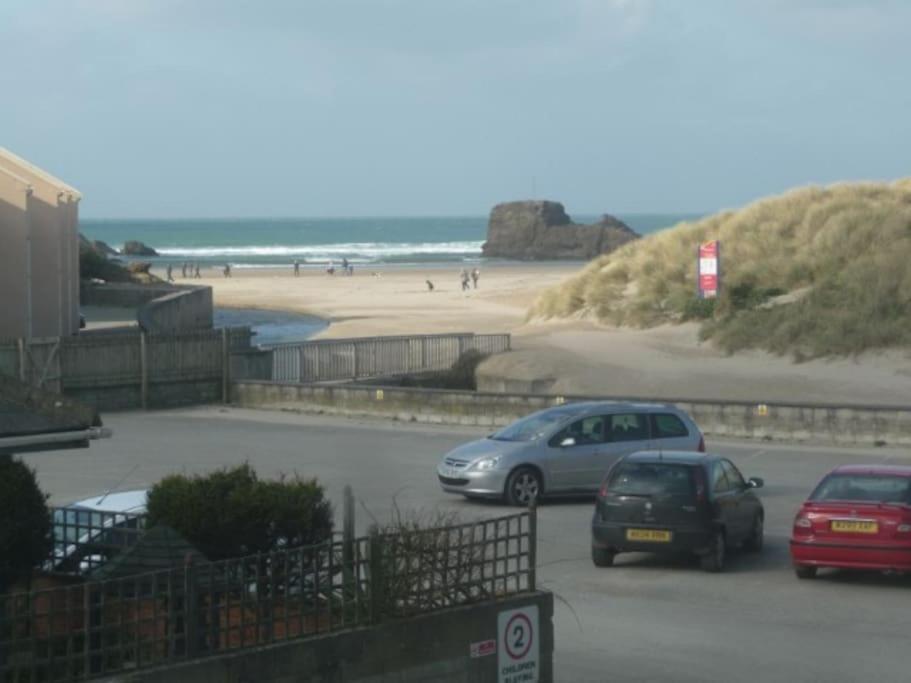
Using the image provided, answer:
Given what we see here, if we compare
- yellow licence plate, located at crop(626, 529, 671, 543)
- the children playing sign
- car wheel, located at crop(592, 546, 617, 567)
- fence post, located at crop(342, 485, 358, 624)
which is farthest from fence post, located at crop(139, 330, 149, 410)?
fence post, located at crop(342, 485, 358, 624)

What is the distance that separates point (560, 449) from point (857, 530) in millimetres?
6168

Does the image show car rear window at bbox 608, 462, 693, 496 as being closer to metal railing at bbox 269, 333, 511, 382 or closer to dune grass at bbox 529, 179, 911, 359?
metal railing at bbox 269, 333, 511, 382

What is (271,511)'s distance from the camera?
35.9ft

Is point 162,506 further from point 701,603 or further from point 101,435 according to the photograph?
point 701,603

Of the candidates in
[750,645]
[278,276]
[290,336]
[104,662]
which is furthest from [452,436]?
[278,276]

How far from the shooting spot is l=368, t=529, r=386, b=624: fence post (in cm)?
1030

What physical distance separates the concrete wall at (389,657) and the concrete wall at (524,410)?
56.9 ft

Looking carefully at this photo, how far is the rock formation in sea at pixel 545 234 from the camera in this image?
492 feet

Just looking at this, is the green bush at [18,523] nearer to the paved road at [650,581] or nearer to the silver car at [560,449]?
the paved road at [650,581]

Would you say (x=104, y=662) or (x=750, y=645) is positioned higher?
(x=104, y=662)

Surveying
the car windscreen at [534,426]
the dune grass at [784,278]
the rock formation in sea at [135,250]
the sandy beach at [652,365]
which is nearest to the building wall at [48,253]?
the sandy beach at [652,365]

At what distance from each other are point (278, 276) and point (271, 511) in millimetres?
101117

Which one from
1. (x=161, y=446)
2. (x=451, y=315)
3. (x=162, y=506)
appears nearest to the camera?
(x=162, y=506)

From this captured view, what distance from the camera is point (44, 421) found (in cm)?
862
